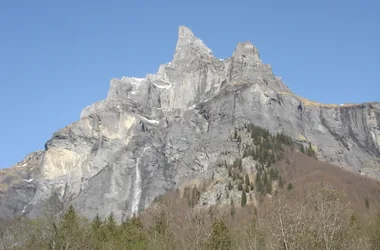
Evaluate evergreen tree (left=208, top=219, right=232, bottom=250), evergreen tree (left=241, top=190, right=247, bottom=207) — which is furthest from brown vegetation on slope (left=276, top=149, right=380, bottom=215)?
evergreen tree (left=208, top=219, right=232, bottom=250)

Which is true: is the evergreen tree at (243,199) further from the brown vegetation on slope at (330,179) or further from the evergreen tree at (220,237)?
the evergreen tree at (220,237)

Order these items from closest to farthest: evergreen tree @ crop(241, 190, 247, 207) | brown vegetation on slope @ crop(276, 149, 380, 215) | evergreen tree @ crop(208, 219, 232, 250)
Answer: evergreen tree @ crop(208, 219, 232, 250)
brown vegetation on slope @ crop(276, 149, 380, 215)
evergreen tree @ crop(241, 190, 247, 207)

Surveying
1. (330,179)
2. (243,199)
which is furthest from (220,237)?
(330,179)

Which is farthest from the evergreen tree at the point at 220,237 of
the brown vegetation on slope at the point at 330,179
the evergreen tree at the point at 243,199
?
the evergreen tree at the point at 243,199

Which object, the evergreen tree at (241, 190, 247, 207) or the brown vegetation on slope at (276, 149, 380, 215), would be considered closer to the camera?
the brown vegetation on slope at (276, 149, 380, 215)

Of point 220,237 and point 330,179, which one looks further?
point 330,179

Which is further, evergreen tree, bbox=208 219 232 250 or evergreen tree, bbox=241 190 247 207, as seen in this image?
evergreen tree, bbox=241 190 247 207

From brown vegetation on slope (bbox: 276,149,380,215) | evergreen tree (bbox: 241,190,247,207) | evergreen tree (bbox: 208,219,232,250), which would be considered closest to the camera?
evergreen tree (bbox: 208,219,232,250)

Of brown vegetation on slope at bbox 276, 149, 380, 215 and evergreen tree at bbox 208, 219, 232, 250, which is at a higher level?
brown vegetation on slope at bbox 276, 149, 380, 215

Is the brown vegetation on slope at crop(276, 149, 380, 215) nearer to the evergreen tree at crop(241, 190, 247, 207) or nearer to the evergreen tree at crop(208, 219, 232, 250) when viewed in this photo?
the evergreen tree at crop(241, 190, 247, 207)

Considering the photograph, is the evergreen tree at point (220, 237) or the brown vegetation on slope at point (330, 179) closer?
the evergreen tree at point (220, 237)

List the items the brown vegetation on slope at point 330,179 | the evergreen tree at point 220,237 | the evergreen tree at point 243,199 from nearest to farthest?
the evergreen tree at point 220,237, the brown vegetation on slope at point 330,179, the evergreen tree at point 243,199

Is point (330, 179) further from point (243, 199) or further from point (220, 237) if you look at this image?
point (220, 237)

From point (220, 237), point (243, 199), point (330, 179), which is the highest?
point (330, 179)
